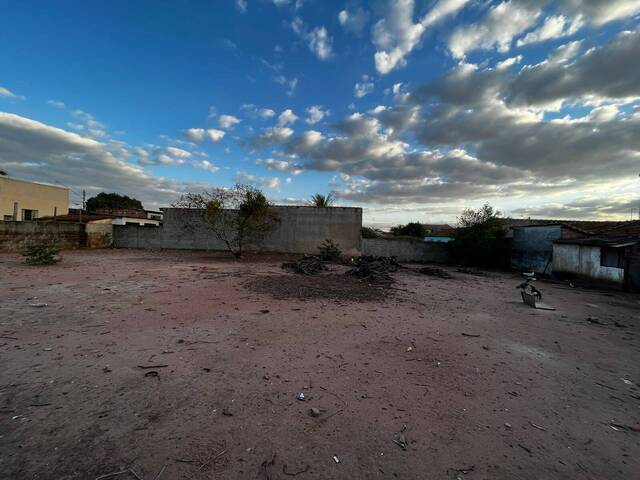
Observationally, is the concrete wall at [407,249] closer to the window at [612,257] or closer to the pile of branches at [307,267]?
the pile of branches at [307,267]

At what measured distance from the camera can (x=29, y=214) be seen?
29422mm

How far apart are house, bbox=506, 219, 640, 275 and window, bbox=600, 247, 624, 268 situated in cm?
146

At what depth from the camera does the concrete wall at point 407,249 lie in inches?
714

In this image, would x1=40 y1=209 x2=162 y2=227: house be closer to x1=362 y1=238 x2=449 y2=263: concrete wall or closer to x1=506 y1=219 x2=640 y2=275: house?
x1=362 y1=238 x2=449 y2=263: concrete wall

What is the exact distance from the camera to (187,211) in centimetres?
1881

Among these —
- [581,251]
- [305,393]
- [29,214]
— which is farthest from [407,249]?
[29,214]

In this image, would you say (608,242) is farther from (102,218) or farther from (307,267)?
(102,218)

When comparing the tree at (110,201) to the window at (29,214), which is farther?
the tree at (110,201)

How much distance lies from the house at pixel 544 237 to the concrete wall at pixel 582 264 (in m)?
0.39

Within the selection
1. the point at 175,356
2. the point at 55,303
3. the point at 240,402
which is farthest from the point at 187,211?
the point at 240,402

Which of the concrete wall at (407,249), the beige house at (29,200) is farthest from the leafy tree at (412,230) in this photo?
the beige house at (29,200)

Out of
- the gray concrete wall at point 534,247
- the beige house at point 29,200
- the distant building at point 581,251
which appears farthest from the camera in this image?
the beige house at point 29,200

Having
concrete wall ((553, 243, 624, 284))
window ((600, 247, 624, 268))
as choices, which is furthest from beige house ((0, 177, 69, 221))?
window ((600, 247, 624, 268))

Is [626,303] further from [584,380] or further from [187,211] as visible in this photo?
[187,211]
